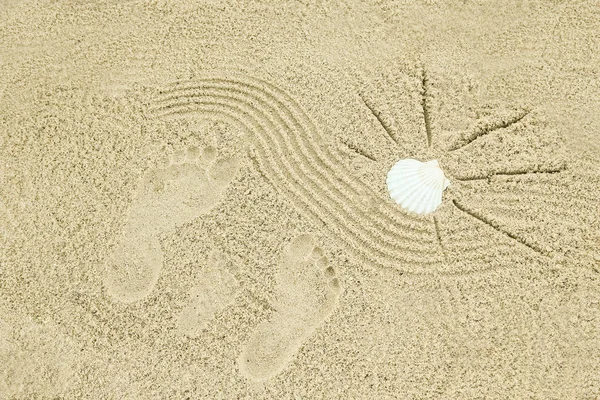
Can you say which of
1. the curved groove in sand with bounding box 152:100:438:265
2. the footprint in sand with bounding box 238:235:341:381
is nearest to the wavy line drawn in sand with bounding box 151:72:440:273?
the curved groove in sand with bounding box 152:100:438:265

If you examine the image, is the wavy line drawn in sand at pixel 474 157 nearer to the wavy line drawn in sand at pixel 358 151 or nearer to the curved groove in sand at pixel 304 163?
the wavy line drawn in sand at pixel 358 151

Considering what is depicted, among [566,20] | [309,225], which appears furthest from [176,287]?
[566,20]

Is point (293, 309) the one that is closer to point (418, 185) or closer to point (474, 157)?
point (418, 185)

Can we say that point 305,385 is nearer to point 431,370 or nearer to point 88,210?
point 431,370

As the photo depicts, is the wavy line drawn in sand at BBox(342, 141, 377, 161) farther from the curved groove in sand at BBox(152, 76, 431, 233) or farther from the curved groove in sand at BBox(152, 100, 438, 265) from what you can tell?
the curved groove in sand at BBox(152, 100, 438, 265)

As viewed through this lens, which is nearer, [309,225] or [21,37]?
[309,225]

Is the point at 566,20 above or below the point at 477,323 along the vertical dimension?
above
